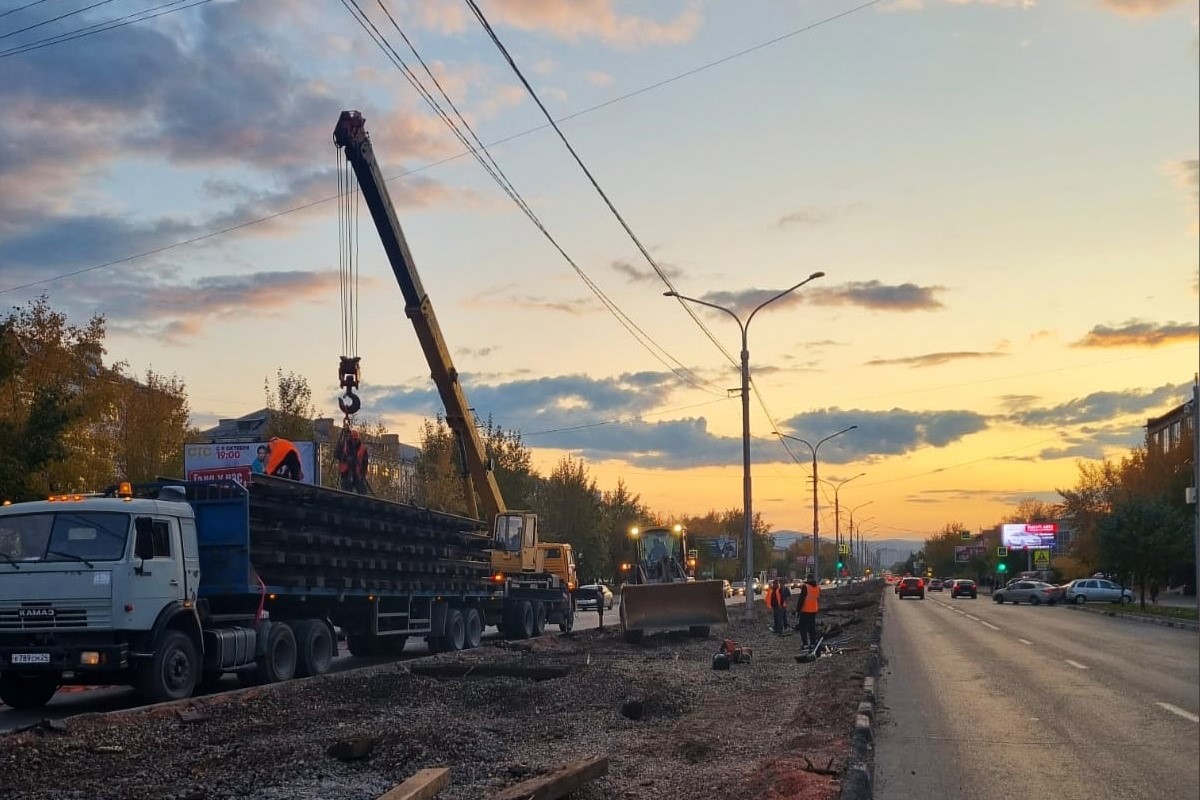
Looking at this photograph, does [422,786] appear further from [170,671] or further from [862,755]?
[170,671]

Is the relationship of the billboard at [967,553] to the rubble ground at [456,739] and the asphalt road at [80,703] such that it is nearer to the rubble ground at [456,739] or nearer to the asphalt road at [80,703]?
the asphalt road at [80,703]

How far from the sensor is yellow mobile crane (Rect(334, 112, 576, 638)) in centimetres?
2562

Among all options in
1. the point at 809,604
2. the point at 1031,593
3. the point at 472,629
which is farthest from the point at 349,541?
the point at 1031,593

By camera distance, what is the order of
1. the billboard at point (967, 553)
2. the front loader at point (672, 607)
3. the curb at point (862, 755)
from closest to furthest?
the curb at point (862, 755) < the front loader at point (672, 607) < the billboard at point (967, 553)

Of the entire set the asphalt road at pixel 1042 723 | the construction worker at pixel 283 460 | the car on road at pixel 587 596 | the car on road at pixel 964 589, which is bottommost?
the car on road at pixel 964 589

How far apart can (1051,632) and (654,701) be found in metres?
21.3

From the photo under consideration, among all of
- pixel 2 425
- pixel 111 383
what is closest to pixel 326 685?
pixel 2 425

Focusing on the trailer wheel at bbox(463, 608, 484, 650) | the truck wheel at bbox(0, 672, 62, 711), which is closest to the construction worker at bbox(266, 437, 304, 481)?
the trailer wheel at bbox(463, 608, 484, 650)

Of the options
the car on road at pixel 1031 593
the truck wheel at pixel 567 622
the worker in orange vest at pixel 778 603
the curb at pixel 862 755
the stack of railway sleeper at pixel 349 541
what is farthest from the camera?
the car on road at pixel 1031 593

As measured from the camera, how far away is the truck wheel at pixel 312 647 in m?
19.9

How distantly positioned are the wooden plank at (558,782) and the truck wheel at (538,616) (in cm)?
2258

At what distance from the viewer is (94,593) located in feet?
50.6

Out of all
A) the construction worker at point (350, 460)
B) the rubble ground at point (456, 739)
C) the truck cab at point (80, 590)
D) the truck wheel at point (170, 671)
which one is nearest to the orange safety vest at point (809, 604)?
the rubble ground at point (456, 739)

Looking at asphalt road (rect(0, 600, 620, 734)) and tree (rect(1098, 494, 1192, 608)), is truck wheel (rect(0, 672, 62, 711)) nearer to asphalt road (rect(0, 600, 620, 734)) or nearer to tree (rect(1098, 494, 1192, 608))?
asphalt road (rect(0, 600, 620, 734))
